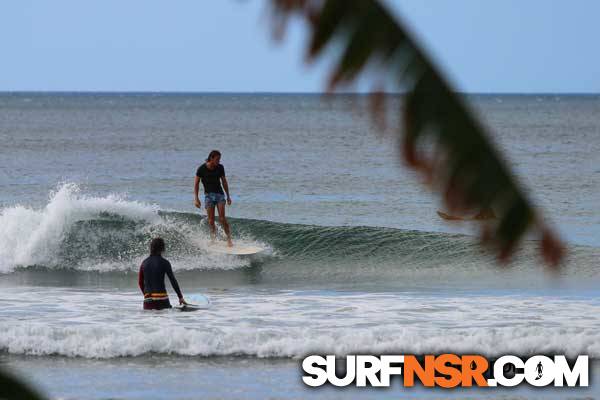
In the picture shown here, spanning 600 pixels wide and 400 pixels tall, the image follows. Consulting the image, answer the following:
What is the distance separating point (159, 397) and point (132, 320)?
352 centimetres

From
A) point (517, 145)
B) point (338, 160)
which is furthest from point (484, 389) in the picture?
point (517, 145)

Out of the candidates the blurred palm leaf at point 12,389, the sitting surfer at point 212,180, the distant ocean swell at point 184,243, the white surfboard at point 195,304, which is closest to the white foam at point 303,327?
the white surfboard at point 195,304

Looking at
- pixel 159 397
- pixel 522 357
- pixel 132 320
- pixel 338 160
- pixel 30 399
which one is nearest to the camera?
pixel 30 399

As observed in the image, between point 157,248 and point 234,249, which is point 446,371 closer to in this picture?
point 157,248

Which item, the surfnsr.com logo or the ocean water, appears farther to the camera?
the ocean water

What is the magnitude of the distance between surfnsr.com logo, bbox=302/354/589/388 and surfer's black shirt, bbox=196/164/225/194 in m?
5.85

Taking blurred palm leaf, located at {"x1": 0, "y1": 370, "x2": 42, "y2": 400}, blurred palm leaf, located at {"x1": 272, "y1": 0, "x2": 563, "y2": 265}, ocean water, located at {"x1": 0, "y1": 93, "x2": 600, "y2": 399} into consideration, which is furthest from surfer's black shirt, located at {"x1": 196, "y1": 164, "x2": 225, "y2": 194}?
blurred palm leaf, located at {"x1": 272, "y1": 0, "x2": 563, "y2": 265}

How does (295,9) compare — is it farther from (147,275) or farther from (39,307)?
(39,307)

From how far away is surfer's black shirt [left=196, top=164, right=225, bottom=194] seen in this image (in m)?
15.8

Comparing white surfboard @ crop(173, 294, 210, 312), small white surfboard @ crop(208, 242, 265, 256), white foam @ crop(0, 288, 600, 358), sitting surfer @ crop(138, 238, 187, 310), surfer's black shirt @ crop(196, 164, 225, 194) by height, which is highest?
surfer's black shirt @ crop(196, 164, 225, 194)

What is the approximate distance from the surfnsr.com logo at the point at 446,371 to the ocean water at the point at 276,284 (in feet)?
0.52

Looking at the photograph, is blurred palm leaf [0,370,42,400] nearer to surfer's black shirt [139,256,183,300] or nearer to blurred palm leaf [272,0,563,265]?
blurred palm leaf [272,0,563,265]

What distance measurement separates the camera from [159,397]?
8555 millimetres

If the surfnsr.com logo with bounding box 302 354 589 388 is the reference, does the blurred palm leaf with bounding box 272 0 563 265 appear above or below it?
above
